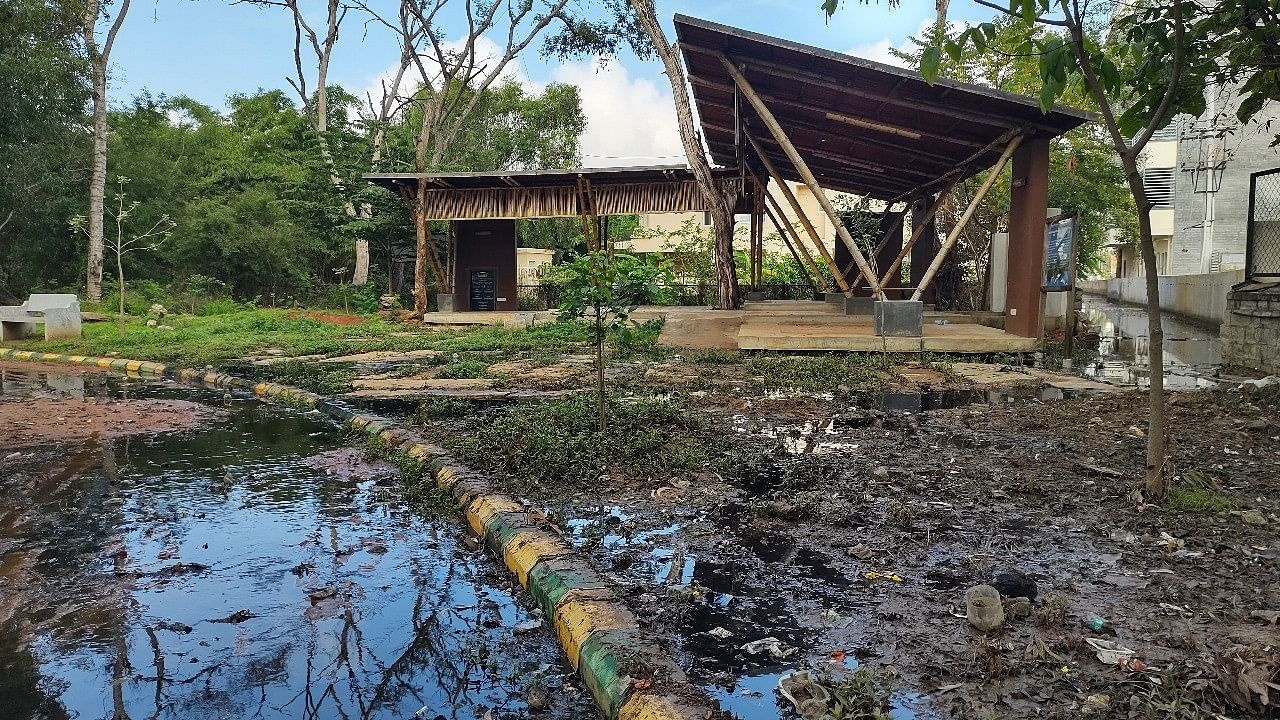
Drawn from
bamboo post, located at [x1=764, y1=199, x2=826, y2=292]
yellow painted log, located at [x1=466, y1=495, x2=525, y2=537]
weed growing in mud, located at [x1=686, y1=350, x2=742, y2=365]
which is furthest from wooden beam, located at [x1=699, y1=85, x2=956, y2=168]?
yellow painted log, located at [x1=466, y1=495, x2=525, y2=537]

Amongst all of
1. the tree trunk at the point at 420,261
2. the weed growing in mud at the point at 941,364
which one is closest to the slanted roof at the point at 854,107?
the weed growing in mud at the point at 941,364

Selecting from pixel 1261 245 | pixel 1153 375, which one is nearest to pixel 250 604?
pixel 1153 375

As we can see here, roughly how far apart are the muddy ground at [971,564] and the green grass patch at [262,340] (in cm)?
707

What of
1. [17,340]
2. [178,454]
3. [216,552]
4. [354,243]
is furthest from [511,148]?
[216,552]

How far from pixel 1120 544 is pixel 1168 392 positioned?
5.07m

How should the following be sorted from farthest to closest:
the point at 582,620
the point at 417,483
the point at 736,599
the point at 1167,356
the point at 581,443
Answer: the point at 1167,356 → the point at 581,443 → the point at 417,483 → the point at 736,599 → the point at 582,620

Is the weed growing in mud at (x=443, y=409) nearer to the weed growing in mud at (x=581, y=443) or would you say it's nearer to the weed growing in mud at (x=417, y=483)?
the weed growing in mud at (x=581, y=443)

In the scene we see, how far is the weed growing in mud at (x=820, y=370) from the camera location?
893 cm

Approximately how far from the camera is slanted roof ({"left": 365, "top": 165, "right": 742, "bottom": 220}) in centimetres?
1916

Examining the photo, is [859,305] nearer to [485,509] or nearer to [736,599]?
[485,509]

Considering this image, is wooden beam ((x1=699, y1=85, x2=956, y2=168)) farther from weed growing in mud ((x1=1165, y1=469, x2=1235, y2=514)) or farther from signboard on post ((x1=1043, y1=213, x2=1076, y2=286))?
weed growing in mud ((x1=1165, y1=469, x2=1235, y2=514))

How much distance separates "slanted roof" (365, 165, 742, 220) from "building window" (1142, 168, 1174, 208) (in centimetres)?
2260

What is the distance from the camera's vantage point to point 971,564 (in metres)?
3.59

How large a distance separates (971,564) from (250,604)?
312 cm
